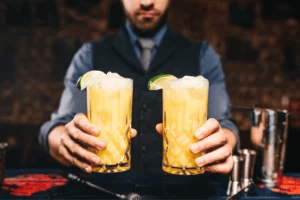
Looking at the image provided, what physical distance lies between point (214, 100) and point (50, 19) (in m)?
3.70

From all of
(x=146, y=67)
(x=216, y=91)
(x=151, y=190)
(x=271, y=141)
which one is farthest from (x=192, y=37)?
(x=151, y=190)

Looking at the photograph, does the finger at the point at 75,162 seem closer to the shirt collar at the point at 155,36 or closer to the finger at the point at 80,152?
the finger at the point at 80,152

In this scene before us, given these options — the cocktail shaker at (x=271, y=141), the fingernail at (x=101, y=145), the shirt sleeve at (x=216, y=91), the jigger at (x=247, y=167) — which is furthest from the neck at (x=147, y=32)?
the fingernail at (x=101, y=145)

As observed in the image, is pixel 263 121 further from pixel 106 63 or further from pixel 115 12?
pixel 115 12

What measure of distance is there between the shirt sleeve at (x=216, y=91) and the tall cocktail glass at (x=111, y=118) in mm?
763

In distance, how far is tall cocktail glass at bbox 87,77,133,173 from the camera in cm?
111

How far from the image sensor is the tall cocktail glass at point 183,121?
3.66 ft

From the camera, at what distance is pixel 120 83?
1.15m

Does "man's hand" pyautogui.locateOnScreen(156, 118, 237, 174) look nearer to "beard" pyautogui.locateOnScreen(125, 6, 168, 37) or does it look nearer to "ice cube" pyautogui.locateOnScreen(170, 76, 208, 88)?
"ice cube" pyautogui.locateOnScreen(170, 76, 208, 88)

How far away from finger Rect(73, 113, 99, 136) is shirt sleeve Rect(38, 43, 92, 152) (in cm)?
57

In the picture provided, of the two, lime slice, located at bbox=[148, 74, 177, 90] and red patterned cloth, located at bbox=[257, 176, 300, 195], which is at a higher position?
lime slice, located at bbox=[148, 74, 177, 90]

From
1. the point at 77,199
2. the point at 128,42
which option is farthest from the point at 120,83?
the point at 128,42

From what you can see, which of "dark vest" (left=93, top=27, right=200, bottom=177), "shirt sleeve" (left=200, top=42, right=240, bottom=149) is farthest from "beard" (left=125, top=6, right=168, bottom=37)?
"shirt sleeve" (left=200, top=42, right=240, bottom=149)

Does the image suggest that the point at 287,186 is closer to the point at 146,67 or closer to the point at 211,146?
the point at 211,146
